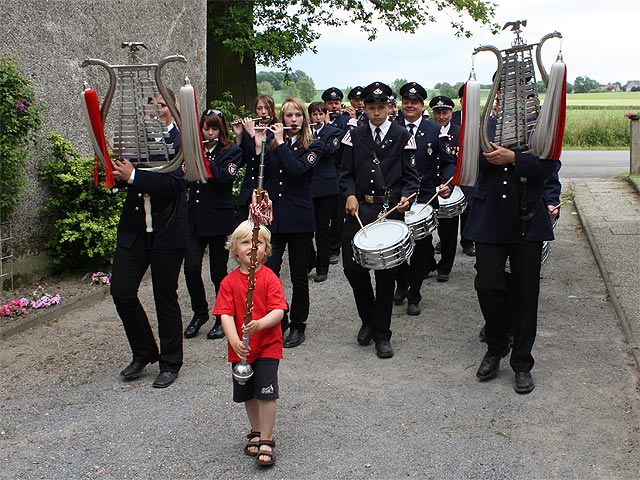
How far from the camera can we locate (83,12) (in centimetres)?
896

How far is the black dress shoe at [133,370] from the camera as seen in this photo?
6.04 m

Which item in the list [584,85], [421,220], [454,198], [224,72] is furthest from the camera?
[584,85]

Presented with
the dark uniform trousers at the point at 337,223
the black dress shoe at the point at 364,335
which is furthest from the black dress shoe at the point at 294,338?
the dark uniform trousers at the point at 337,223

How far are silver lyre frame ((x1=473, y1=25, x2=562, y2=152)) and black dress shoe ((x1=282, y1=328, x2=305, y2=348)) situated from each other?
2364 mm

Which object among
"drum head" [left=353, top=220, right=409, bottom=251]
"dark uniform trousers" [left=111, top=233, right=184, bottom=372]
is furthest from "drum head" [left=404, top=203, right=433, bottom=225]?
"dark uniform trousers" [left=111, top=233, right=184, bottom=372]

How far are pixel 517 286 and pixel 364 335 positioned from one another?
1.55 metres

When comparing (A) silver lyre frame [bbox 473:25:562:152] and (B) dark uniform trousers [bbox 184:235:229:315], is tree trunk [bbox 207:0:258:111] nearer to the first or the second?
(B) dark uniform trousers [bbox 184:235:229:315]

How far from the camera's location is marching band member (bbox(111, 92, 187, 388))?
5.83 metres

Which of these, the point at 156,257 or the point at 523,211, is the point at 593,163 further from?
the point at 156,257

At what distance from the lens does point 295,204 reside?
6.87 m

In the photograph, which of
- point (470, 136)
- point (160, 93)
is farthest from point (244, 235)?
point (470, 136)

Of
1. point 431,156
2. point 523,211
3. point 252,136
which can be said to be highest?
point 252,136

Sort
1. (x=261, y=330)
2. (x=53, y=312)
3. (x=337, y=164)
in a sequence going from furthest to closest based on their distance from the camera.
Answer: (x=337, y=164)
(x=53, y=312)
(x=261, y=330)

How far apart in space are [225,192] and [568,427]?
355 centimetres
